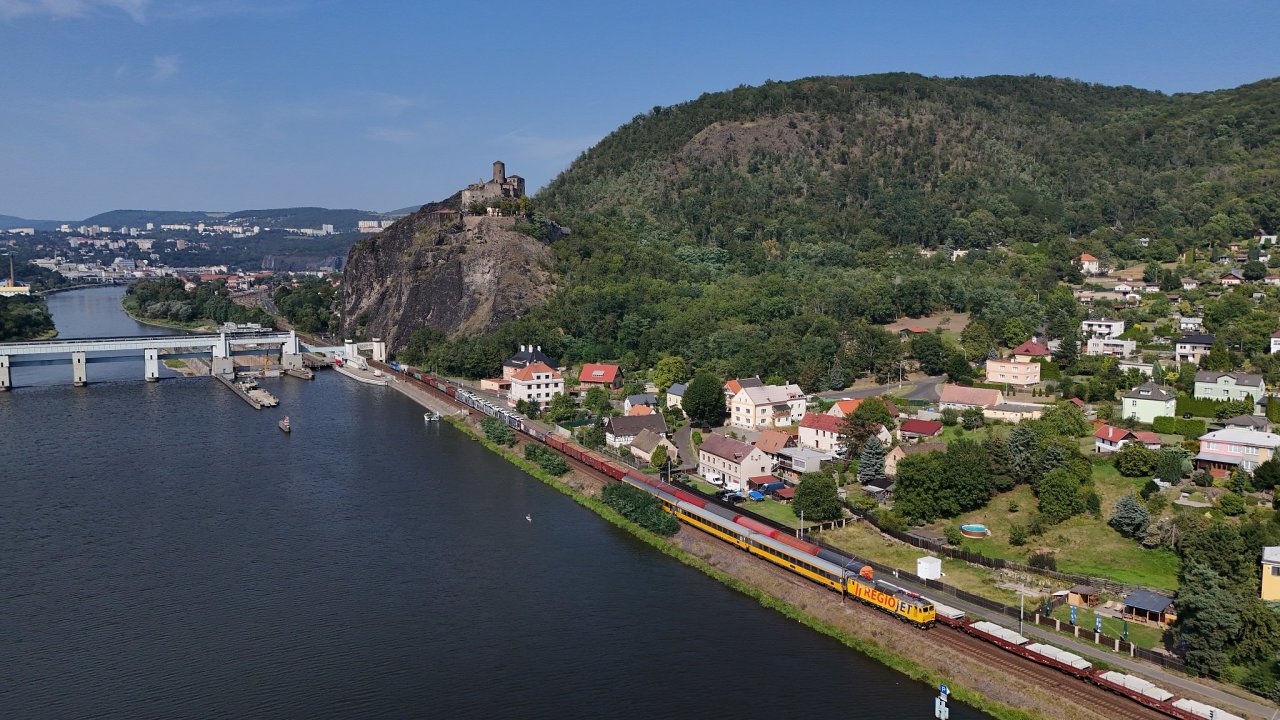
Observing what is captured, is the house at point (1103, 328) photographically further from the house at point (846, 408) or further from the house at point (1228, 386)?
the house at point (846, 408)

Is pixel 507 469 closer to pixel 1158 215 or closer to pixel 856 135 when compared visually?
pixel 1158 215

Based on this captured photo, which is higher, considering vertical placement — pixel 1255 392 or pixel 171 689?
pixel 1255 392

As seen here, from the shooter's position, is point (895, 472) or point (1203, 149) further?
point (1203, 149)

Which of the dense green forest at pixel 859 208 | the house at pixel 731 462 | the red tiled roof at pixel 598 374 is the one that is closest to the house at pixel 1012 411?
the dense green forest at pixel 859 208

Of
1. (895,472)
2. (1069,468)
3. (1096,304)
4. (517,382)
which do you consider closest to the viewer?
(1069,468)

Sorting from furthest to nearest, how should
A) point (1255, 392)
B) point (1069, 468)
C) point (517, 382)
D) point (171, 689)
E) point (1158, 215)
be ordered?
point (1158, 215) → point (517, 382) → point (1255, 392) → point (1069, 468) → point (171, 689)

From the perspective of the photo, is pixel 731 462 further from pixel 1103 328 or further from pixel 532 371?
pixel 1103 328

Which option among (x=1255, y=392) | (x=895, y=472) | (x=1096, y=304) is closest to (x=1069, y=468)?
(x=895, y=472)
